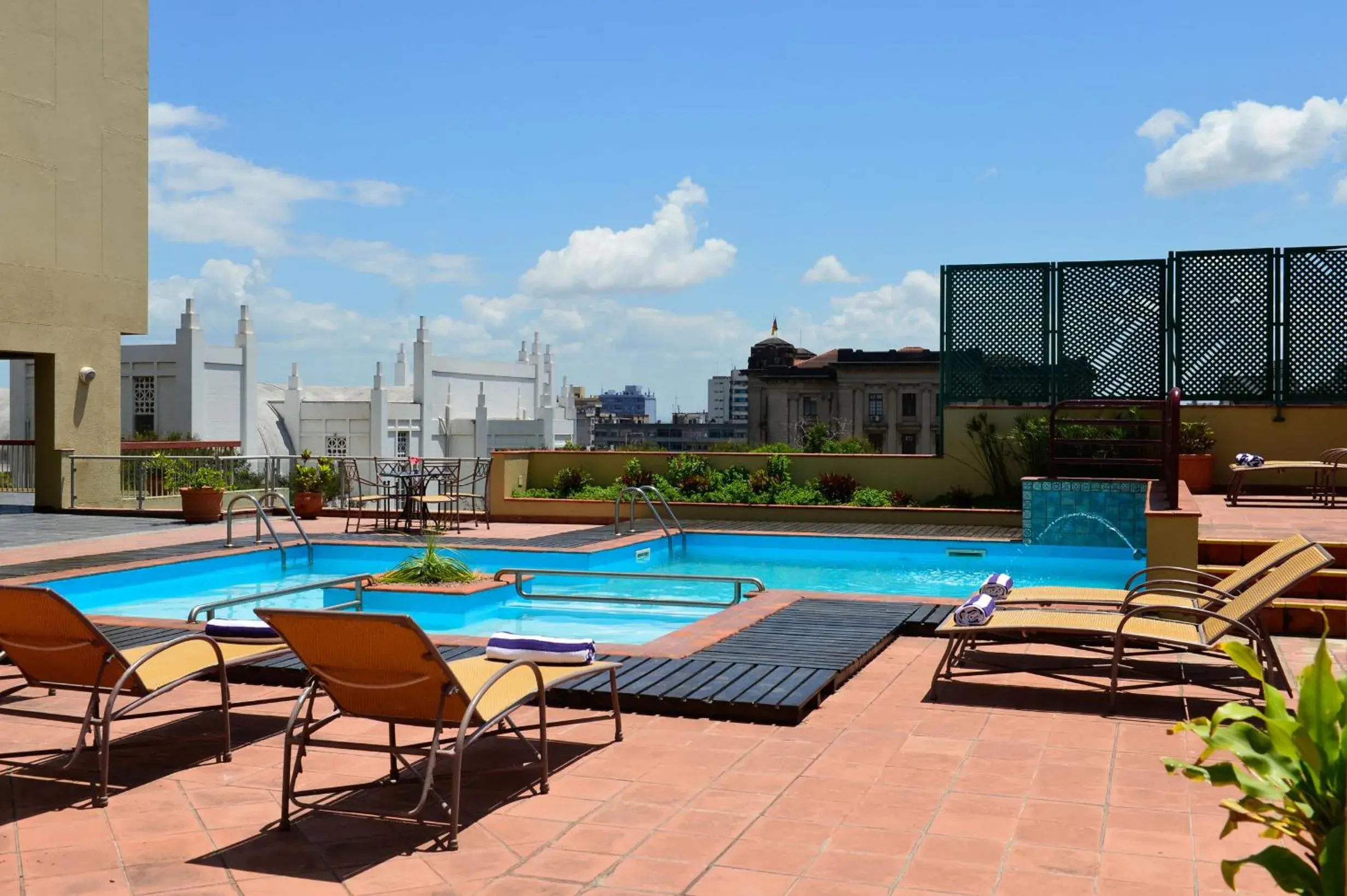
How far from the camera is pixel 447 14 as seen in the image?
15266 mm

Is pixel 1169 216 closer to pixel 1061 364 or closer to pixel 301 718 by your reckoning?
pixel 1061 364

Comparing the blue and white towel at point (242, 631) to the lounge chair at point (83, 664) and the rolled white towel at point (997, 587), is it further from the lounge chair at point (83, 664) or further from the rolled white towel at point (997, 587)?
the rolled white towel at point (997, 587)

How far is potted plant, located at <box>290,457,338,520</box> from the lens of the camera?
55.6 ft

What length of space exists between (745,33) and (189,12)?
9118 millimetres

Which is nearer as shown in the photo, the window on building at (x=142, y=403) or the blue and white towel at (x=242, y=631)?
the blue and white towel at (x=242, y=631)

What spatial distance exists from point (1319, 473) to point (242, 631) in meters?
13.7

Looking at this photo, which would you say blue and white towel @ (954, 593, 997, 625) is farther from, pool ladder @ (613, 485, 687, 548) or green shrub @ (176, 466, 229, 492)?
green shrub @ (176, 466, 229, 492)

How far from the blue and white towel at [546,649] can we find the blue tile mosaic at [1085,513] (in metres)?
9.28

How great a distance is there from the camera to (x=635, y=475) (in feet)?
56.7

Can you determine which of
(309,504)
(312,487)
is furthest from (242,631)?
(312,487)

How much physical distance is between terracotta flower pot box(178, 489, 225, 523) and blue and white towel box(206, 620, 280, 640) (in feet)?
37.8

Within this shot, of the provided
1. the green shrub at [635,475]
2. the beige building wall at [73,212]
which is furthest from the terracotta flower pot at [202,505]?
the green shrub at [635,475]

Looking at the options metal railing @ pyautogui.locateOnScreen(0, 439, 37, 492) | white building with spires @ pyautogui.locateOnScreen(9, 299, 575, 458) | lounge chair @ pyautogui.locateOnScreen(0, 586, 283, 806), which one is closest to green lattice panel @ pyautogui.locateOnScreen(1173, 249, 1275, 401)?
lounge chair @ pyautogui.locateOnScreen(0, 586, 283, 806)

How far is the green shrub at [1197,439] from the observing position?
15.8 m
